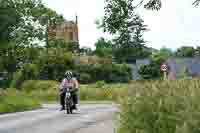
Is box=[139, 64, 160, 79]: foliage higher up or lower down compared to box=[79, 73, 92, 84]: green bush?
higher up

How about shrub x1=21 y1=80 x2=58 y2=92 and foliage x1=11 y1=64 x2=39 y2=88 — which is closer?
shrub x1=21 y1=80 x2=58 y2=92

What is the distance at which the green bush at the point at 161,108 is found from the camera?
8359 millimetres

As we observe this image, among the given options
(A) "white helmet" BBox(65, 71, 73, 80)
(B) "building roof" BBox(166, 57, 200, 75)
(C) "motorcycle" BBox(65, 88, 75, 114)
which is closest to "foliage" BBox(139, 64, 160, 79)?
(B) "building roof" BBox(166, 57, 200, 75)

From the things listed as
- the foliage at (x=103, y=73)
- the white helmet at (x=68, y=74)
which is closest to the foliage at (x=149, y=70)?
the foliage at (x=103, y=73)

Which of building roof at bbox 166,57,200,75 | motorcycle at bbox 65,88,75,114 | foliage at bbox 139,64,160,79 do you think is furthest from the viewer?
foliage at bbox 139,64,160,79

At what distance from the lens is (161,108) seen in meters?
9.84

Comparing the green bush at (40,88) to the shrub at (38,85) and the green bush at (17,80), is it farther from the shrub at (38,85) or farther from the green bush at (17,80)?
the green bush at (17,80)

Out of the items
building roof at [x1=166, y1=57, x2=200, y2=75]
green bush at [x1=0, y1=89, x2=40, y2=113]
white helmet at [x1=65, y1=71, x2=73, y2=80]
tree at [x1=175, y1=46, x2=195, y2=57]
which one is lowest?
green bush at [x1=0, y1=89, x2=40, y2=113]

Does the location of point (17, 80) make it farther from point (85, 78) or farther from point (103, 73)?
point (103, 73)

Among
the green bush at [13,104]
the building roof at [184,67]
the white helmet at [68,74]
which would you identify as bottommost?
the green bush at [13,104]

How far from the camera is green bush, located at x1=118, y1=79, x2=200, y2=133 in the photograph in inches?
329

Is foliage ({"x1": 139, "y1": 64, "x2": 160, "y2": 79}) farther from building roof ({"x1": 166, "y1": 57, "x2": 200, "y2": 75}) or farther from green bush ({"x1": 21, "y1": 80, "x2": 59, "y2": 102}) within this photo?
building roof ({"x1": 166, "y1": 57, "x2": 200, "y2": 75})

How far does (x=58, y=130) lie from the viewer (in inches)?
758

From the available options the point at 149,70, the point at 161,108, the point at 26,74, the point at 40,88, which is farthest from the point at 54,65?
the point at 161,108
